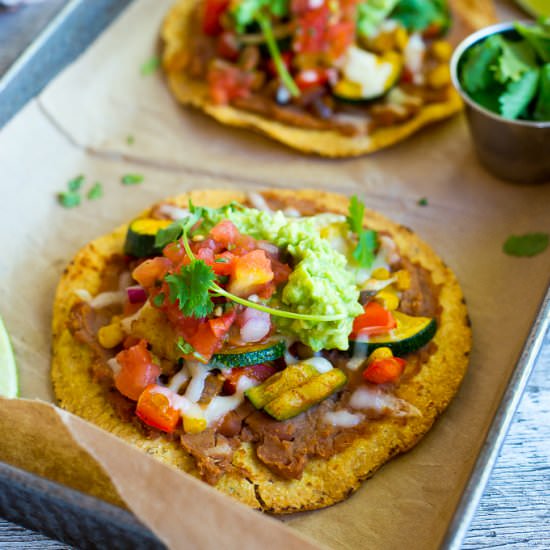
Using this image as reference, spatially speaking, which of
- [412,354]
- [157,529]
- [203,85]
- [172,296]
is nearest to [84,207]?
[203,85]

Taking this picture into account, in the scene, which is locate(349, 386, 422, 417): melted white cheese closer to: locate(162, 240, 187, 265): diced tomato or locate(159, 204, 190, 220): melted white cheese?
locate(162, 240, 187, 265): diced tomato

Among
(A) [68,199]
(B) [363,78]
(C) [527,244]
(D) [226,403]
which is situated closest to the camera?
(D) [226,403]

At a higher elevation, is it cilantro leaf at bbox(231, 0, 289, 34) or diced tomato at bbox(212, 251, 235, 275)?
cilantro leaf at bbox(231, 0, 289, 34)

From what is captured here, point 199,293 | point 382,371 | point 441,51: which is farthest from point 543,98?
point 199,293

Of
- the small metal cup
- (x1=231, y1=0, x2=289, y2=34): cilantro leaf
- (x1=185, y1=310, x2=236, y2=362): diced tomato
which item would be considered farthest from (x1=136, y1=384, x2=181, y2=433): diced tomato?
(x1=231, y1=0, x2=289, y2=34): cilantro leaf

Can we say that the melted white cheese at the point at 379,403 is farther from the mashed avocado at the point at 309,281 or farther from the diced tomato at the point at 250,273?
the diced tomato at the point at 250,273

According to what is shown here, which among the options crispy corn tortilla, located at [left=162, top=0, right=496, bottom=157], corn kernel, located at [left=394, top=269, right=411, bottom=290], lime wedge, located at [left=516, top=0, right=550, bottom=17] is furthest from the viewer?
lime wedge, located at [left=516, top=0, right=550, bottom=17]

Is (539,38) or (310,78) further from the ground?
(310,78)

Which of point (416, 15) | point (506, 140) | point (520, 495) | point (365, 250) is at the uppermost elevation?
point (416, 15)

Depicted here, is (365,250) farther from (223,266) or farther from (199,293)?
(199,293)
